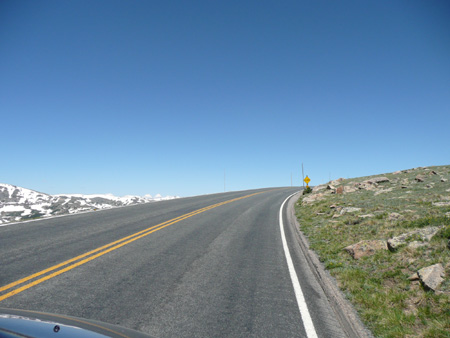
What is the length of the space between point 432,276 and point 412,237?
7.88 ft

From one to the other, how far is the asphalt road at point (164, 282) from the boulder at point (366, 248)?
A: 4.75 ft

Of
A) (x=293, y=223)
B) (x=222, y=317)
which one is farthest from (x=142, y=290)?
(x=293, y=223)

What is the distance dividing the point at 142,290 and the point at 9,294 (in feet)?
6.97

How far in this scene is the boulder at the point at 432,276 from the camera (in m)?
4.65

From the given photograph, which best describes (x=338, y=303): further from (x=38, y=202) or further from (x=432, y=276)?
(x=38, y=202)

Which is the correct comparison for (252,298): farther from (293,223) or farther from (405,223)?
(293,223)

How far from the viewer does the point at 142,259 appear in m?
6.42

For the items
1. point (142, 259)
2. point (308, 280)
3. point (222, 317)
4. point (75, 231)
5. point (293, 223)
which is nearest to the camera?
point (222, 317)

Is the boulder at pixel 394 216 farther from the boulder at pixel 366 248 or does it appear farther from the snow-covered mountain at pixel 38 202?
the snow-covered mountain at pixel 38 202

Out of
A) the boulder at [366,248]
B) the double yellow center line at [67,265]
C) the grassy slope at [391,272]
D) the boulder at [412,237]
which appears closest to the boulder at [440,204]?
the grassy slope at [391,272]

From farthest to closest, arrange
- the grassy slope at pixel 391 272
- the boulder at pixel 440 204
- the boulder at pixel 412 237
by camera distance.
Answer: the boulder at pixel 440 204, the boulder at pixel 412 237, the grassy slope at pixel 391 272

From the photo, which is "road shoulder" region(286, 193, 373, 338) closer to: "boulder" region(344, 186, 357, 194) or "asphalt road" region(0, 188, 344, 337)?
"asphalt road" region(0, 188, 344, 337)

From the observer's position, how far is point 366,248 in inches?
278

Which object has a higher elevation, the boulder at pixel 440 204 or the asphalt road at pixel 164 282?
→ the boulder at pixel 440 204
